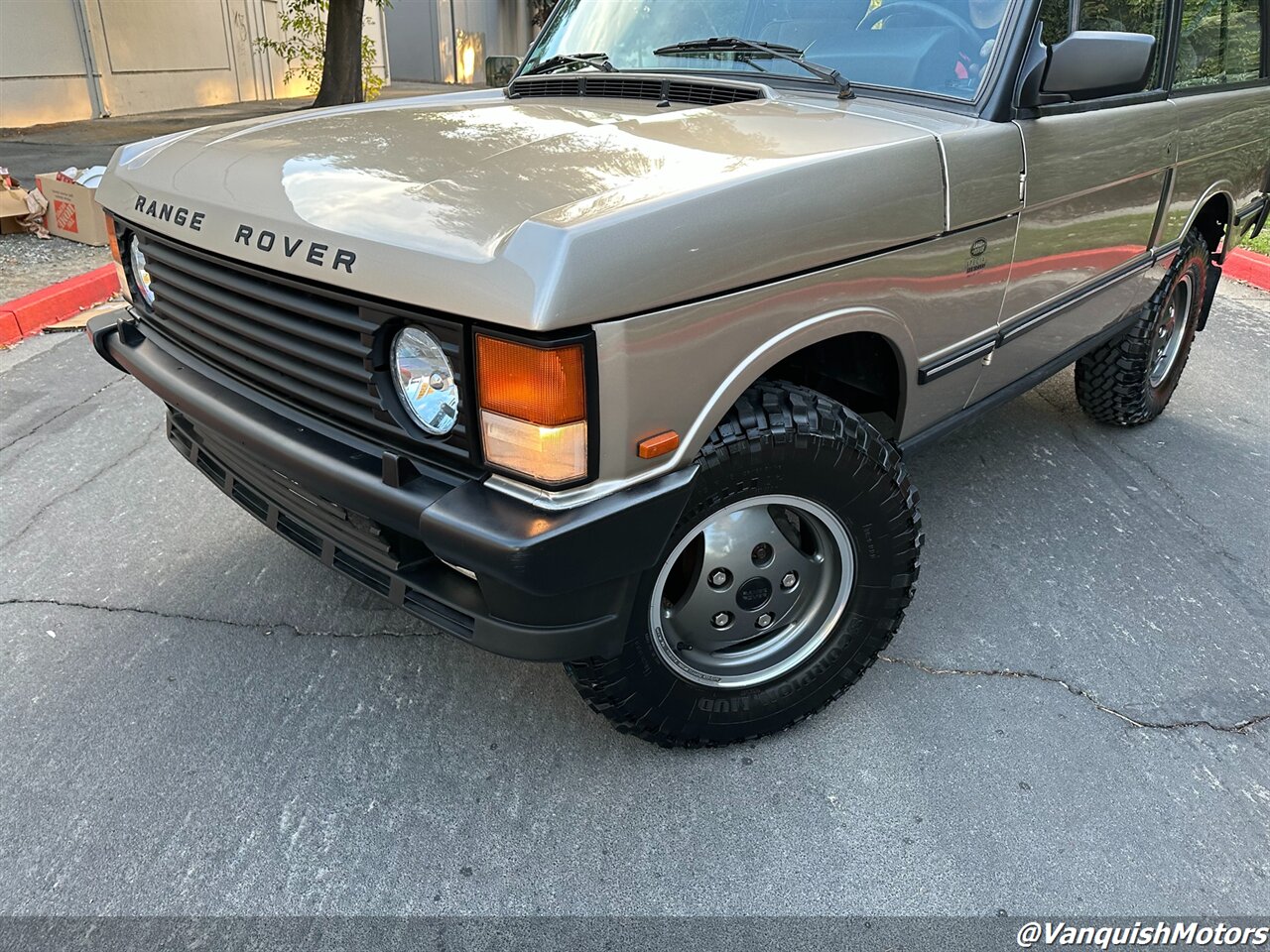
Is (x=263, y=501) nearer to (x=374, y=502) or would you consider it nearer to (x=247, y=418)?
(x=247, y=418)

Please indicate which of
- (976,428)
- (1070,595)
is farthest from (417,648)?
(976,428)

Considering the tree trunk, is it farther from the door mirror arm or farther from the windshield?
the door mirror arm

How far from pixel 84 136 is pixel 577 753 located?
11.8m

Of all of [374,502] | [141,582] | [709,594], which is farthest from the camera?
[141,582]

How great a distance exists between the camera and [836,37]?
8.56ft

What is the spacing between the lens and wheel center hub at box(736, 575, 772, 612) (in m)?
2.23

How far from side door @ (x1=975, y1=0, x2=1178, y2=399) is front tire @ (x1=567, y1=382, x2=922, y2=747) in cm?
83

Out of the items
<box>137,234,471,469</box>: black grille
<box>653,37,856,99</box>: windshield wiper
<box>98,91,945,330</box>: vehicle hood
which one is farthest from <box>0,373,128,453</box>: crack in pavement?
<box>653,37,856,99</box>: windshield wiper

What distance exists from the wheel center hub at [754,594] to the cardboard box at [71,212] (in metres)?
6.07

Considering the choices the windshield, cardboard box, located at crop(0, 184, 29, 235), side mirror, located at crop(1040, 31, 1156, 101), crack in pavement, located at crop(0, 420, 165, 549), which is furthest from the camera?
cardboard box, located at crop(0, 184, 29, 235)

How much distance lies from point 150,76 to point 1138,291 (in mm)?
14659

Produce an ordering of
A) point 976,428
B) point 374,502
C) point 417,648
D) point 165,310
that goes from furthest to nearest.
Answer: point 976,428
point 417,648
point 165,310
point 374,502

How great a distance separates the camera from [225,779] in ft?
7.18

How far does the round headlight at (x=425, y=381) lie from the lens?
1749mm
